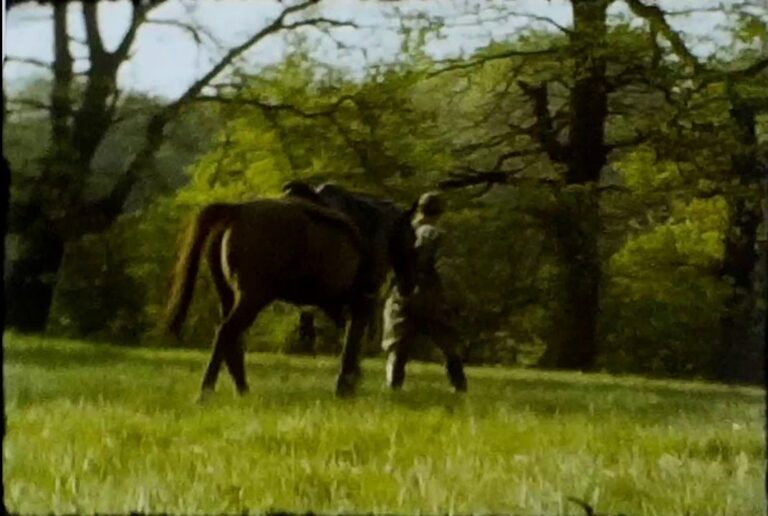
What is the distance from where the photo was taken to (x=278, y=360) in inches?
44.4

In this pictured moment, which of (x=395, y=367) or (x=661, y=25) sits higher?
(x=661, y=25)

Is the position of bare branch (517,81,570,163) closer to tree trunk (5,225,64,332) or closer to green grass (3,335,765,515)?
green grass (3,335,765,515)

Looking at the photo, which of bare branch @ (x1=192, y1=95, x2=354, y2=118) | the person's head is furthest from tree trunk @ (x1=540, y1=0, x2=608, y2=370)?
bare branch @ (x1=192, y1=95, x2=354, y2=118)

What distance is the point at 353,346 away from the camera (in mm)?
1145

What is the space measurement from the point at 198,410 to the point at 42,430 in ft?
0.43

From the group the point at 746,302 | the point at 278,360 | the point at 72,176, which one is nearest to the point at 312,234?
the point at 278,360

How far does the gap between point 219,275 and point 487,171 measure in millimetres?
253

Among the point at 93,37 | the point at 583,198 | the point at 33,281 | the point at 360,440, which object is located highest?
the point at 93,37

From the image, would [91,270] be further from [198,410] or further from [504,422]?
[504,422]

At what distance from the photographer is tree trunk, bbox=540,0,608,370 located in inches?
45.0

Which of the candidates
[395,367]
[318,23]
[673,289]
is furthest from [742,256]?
[318,23]

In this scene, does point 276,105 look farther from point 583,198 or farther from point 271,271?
point 583,198

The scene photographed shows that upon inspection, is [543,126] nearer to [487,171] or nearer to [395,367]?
[487,171]

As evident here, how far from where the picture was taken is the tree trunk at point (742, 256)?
1.13 metres
